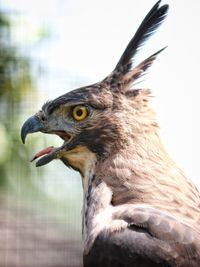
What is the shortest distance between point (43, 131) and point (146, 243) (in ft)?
2.65

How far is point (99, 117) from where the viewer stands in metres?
3.32

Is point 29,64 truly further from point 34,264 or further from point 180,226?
point 180,226

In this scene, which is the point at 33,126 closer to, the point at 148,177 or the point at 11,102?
the point at 148,177

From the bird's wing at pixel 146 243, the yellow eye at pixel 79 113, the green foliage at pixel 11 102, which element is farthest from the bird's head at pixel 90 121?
the green foliage at pixel 11 102

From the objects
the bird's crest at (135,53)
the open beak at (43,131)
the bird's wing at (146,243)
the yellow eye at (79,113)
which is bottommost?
the bird's wing at (146,243)

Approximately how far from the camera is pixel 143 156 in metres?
3.19

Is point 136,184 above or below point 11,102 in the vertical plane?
below

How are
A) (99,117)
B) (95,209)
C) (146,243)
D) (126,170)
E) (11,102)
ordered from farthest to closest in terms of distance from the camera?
1. (11,102)
2. (99,117)
3. (126,170)
4. (95,209)
5. (146,243)

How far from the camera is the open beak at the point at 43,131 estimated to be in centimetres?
328

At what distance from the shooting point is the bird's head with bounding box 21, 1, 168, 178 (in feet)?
10.8

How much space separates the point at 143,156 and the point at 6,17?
7.12ft

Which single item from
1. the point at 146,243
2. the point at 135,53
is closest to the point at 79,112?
the point at 135,53

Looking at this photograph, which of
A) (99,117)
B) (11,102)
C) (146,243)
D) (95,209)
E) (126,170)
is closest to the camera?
(146,243)

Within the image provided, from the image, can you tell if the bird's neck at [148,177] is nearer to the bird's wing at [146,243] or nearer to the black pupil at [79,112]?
the bird's wing at [146,243]
